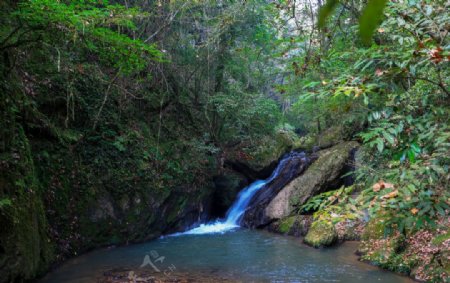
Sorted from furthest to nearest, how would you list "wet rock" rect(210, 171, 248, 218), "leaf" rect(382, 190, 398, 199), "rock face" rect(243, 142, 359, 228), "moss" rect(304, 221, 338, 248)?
"wet rock" rect(210, 171, 248, 218), "rock face" rect(243, 142, 359, 228), "moss" rect(304, 221, 338, 248), "leaf" rect(382, 190, 398, 199)

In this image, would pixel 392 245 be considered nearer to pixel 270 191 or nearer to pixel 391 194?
pixel 270 191

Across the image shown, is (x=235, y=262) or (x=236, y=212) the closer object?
(x=235, y=262)

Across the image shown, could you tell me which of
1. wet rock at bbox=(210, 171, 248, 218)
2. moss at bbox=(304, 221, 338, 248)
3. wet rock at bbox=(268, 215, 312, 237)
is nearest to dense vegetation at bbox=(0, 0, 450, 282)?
wet rock at bbox=(210, 171, 248, 218)

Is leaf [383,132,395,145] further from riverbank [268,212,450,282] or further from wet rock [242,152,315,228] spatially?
wet rock [242,152,315,228]

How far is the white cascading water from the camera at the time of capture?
37.8ft

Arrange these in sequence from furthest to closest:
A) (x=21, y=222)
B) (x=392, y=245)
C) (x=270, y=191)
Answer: (x=270, y=191) < (x=392, y=245) < (x=21, y=222)

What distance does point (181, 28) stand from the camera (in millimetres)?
12430

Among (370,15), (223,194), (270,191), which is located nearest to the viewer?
(370,15)

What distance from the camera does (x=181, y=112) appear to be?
13.5 meters

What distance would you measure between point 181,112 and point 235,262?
23.1ft

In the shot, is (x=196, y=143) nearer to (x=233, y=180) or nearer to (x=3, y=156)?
(x=233, y=180)

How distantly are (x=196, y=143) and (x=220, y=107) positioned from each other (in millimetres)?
1538

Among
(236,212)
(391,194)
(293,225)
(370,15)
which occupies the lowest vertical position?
(236,212)

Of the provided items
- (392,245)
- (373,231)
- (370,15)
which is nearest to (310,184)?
(373,231)
